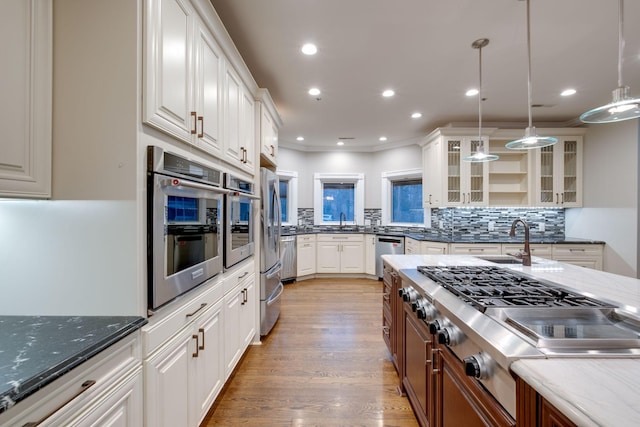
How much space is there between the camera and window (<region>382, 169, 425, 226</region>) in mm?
5133

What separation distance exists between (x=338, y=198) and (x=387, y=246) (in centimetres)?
151

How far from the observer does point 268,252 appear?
2.77 metres

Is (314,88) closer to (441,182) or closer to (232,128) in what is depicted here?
(232,128)

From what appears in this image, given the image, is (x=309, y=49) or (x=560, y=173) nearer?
(x=309, y=49)

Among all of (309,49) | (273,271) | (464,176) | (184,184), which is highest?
(309,49)

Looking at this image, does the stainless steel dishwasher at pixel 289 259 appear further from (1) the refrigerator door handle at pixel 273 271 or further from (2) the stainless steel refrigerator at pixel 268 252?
(2) the stainless steel refrigerator at pixel 268 252

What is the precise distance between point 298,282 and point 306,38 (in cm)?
390


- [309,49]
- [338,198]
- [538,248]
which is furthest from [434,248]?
[309,49]

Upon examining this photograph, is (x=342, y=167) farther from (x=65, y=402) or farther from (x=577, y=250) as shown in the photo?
(x=65, y=402)

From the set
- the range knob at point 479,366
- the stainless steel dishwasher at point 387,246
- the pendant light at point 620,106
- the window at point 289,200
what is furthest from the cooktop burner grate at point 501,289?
the window at point 289,200

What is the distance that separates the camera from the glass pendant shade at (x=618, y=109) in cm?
119

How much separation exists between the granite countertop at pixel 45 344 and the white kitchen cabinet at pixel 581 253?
15.2 ft

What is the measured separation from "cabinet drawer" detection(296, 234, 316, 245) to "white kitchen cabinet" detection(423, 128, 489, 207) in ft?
7.44

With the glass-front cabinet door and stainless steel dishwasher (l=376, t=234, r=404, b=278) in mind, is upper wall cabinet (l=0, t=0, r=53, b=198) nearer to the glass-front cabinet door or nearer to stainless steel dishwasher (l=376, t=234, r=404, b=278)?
the glass-front cabinet door
